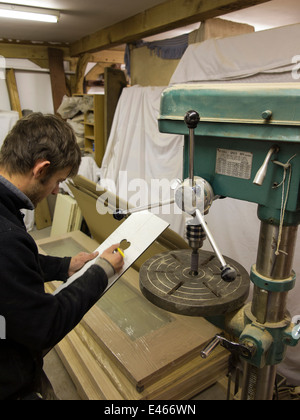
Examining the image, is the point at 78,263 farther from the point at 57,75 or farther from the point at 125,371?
the point at 57,75

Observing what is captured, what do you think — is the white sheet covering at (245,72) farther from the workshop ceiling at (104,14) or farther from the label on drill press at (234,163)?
the label on drill press at (234,163)

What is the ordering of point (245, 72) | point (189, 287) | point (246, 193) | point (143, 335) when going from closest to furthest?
point (246, 193), point (189, 287), point (143, 335), point (245, 72)

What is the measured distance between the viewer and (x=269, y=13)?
250 centimetres

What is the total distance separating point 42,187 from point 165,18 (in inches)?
83.1

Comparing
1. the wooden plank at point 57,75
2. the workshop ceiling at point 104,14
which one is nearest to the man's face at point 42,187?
the workshop ceiling at point 104,14

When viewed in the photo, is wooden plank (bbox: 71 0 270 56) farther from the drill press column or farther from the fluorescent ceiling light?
the drill press column

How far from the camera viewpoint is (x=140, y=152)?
3.05m

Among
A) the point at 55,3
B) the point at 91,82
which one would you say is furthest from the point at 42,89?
the point at 55,3

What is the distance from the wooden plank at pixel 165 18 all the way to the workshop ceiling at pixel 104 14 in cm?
6

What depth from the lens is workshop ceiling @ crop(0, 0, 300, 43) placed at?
2.40 meters

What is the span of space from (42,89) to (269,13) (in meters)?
3.52

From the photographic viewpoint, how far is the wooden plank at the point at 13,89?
451cm

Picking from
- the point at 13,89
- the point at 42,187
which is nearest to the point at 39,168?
the point at 42,187
